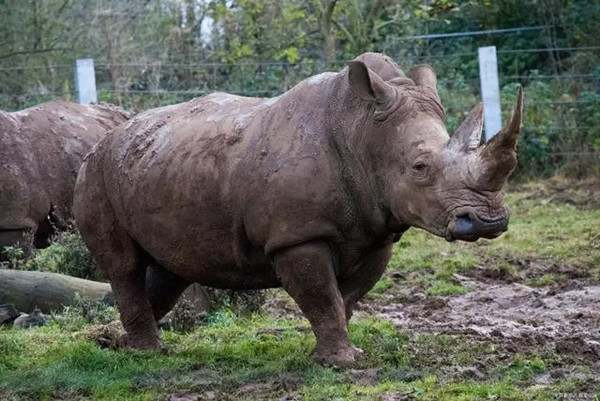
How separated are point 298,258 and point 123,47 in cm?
1366

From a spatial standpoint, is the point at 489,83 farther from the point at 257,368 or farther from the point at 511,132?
the point at 511,132

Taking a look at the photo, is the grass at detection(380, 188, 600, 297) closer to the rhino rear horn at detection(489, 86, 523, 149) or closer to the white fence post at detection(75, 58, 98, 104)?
the white fence post at detection(75, 58, 98, 104)

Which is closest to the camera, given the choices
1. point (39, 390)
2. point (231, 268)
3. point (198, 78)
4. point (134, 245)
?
point (39, 390)

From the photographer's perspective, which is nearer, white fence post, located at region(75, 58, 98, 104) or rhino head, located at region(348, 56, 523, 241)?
rhino head, located at region(348, 56, 523, 241)

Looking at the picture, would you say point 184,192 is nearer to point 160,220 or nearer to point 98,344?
point 160,220

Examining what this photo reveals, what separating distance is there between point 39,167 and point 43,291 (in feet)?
8.39

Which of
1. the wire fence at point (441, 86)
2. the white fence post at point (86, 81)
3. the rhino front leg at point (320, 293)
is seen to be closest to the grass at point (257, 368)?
the rhino front leg at point (320, 293)

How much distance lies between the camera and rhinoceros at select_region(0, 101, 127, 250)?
40.6ft

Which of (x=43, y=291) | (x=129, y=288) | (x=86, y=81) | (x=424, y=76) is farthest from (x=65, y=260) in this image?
(x=86, y=81)

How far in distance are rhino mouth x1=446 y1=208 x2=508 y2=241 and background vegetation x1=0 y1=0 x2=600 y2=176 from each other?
10.2 metres

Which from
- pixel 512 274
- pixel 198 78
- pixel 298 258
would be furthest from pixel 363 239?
pixel 198 78

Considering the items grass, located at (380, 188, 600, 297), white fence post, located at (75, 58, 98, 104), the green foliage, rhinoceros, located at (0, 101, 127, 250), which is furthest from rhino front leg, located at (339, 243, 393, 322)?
white fence post, located at (75, 58, 98, 104)

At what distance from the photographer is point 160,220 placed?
27.9ft

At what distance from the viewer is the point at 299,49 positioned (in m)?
20.5
